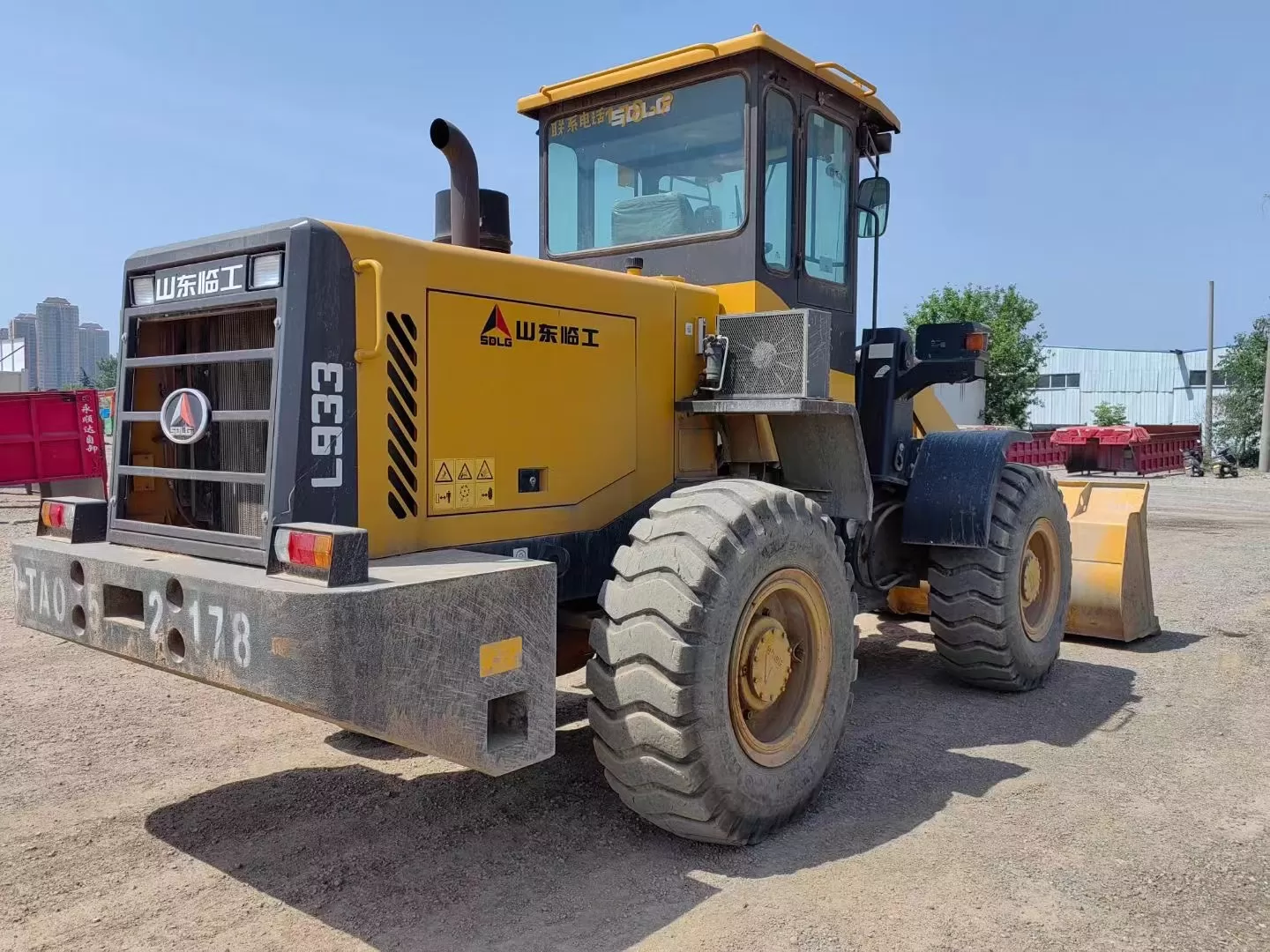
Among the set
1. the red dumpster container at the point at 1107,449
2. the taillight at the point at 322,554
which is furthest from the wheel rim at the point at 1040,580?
the red dumpster container at the point at 1107,449

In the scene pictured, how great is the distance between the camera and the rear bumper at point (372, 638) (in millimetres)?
2846

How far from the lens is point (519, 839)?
388cm

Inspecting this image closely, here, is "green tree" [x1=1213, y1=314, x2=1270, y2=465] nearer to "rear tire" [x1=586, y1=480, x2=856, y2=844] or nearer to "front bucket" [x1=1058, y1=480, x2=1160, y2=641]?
"front bucket" [x1=1058, y1=480, x2=1160, y2=641]

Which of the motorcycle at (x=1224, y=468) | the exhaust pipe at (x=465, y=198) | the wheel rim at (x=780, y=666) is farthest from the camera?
the motorcycle at (x=1224, y=468)

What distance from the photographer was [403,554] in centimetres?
357

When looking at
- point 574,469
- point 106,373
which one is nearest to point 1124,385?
point 574,469

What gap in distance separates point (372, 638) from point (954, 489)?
12.2 ft

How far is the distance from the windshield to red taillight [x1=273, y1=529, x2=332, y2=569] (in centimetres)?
272

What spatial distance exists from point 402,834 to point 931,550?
334 centimetres

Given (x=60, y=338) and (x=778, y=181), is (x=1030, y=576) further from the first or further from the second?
(x=60, y=338)

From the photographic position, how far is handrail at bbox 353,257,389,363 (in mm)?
3406

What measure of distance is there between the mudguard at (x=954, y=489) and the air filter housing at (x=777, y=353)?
1.40m

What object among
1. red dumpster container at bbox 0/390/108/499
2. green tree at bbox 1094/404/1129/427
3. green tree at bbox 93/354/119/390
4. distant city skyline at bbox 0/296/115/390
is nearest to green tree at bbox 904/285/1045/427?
green tree at bbox 1094/404/1129/427

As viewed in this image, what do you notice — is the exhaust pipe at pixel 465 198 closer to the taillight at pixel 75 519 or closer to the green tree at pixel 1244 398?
the taillight at pixel 75 519
